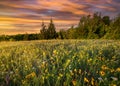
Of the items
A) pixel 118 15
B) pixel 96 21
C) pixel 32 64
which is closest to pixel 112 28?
pixel 118 15

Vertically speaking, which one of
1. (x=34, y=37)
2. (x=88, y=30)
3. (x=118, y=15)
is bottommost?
(x=34, y=37)

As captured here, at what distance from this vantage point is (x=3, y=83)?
578 centimetres

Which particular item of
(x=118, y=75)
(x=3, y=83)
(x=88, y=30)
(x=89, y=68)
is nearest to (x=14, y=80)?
(x=3, y=83)

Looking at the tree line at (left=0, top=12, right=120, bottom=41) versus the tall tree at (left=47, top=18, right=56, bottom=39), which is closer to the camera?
the tree line at (left=0, top=12, right=120, bottom=41)

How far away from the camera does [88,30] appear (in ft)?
159

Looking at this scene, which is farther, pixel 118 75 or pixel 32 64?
pixel 32 64

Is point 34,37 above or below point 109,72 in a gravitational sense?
below

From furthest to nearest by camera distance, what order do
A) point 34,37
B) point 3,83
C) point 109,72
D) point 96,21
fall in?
point 34,37
point 96,21
point 109,72
point 3,83

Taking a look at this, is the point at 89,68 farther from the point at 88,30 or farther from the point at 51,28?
the point at 51,28

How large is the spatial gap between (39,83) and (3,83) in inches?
31.5

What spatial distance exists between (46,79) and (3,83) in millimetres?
992

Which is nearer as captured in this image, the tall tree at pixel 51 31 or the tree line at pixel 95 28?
the tree line at pixel 95 28

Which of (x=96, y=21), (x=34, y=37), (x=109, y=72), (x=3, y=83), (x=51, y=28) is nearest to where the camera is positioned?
(x=3, y=83)

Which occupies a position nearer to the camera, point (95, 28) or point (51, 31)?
point (95, 28)
